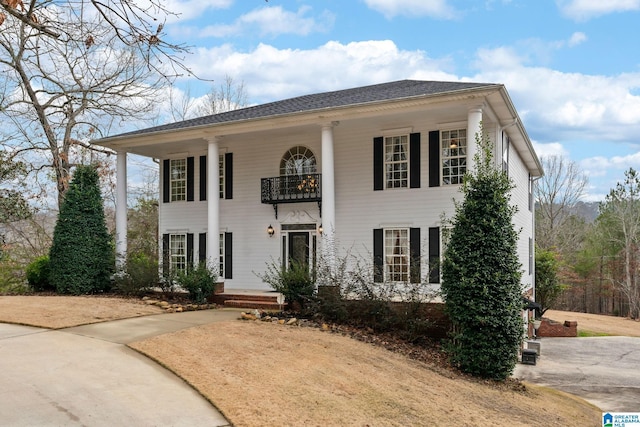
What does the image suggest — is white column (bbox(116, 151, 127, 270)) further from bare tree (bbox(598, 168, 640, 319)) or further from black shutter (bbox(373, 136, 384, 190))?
bare tree (bbox(598, 168, 640, 319))

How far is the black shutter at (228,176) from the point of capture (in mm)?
17078

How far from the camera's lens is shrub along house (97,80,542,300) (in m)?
13.3

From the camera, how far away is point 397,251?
14.4 meters

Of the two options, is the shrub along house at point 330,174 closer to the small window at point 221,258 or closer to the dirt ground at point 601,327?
the small window at point 221,258

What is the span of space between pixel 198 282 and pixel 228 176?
174 inches

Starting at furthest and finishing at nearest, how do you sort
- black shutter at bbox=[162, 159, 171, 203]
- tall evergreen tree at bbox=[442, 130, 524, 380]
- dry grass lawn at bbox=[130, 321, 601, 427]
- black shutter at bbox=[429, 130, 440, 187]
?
black shutter at bbox=[162, 159, 171, 203]
black shutter at bbox=[429, 130, 440, 187]
tall evergreen tree at bbox=[442, 130, 524, 380]
dry grass lawn at bbox=[130, 321, 601, 427]

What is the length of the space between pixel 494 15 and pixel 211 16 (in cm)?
944

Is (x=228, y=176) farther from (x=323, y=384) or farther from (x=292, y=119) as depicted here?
(x=323, y=384)

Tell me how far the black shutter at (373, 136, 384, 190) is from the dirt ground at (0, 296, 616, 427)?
5.50 meters

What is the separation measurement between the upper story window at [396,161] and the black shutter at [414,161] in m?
0.16

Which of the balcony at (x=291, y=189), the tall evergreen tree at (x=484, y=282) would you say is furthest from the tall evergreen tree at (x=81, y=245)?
the tall evergreen tree at (x=484, y=282)

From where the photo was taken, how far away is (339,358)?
859cm

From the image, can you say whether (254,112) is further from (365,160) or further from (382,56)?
(382,56)
